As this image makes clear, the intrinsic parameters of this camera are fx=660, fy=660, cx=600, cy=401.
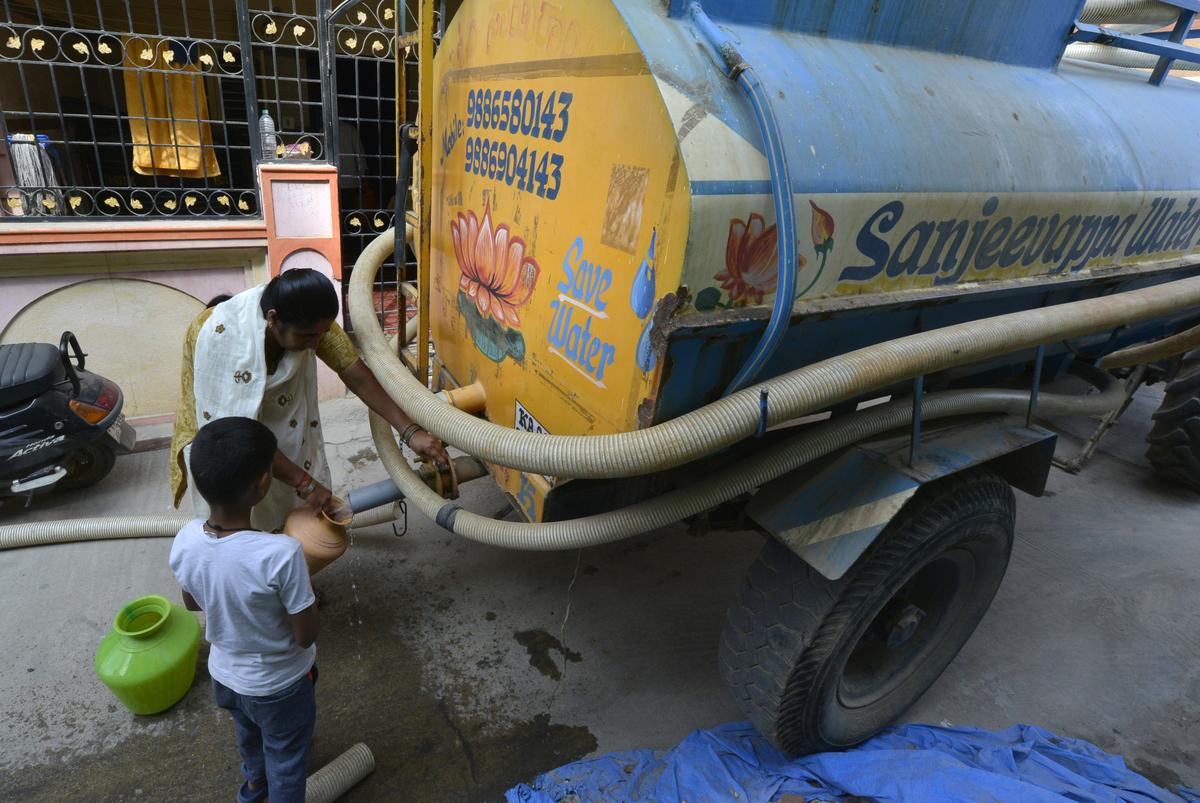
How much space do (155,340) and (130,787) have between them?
325 cm

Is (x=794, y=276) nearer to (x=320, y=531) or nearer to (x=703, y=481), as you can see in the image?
(x=703, y=481)

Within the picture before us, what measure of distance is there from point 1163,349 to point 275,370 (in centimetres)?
319

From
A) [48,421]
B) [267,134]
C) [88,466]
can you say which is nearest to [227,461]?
[48,421]

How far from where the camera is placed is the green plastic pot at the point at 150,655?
2.14 metres

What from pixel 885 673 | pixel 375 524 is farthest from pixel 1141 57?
pixel 375 524

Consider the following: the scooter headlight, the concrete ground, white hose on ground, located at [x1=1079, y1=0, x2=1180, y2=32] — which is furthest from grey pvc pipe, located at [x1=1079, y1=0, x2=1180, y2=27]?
the scooter headlight

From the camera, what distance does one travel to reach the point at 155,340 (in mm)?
4426

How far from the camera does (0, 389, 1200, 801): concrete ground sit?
217cm

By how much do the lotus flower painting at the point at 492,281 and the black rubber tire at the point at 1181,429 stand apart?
396 cm

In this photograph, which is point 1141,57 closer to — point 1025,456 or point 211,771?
point 1025,456

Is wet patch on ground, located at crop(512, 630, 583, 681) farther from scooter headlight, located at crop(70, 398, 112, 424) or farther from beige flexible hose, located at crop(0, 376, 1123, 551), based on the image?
scooter headlight, located at crop(70, 398, 112, 424)

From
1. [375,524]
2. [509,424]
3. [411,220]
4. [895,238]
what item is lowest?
[375,524]

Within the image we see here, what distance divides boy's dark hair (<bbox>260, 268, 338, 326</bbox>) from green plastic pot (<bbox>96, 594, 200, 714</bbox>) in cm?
118

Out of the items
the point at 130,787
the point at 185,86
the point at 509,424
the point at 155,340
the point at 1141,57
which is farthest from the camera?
the point at 185,86
